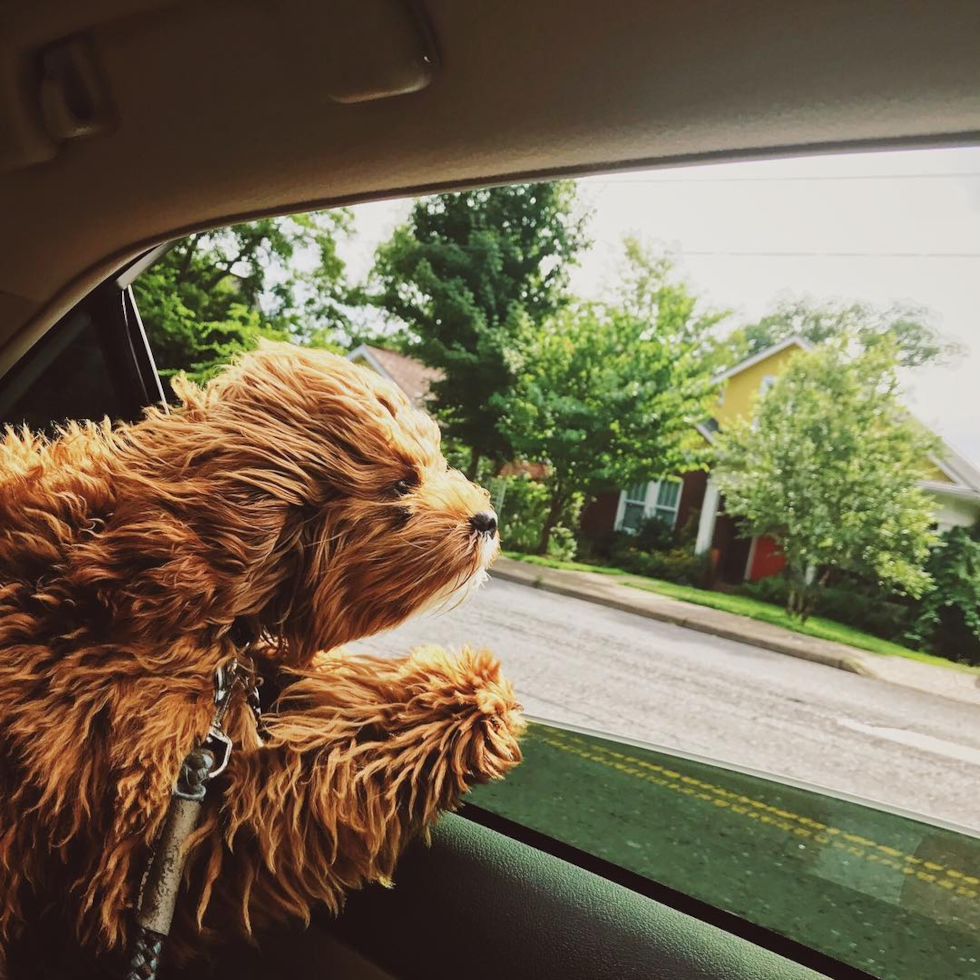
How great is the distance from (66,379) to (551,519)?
4.82 feet

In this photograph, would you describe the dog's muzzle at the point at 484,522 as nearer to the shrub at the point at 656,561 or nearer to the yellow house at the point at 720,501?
the yellow house at the point at 720,501

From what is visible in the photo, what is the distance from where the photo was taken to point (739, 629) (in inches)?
78.4

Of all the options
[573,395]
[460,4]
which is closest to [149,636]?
[460,4]

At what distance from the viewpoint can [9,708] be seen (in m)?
0.90

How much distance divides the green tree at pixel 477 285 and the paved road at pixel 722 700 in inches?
22.8

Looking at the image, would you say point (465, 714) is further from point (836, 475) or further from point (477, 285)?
point (477, 285)

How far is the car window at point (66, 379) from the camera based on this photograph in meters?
2.22

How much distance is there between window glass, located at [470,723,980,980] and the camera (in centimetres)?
128

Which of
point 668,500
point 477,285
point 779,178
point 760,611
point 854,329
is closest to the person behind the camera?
point 779,178

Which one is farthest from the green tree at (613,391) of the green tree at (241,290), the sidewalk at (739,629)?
the green tree at (241,290)

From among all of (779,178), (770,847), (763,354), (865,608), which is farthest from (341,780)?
(763,354)

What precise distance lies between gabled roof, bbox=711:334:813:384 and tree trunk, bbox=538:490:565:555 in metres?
0.56

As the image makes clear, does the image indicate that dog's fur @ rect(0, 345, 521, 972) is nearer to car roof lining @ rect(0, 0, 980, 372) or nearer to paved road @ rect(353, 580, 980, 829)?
paved road @ rect(353, 580, 980, 829)

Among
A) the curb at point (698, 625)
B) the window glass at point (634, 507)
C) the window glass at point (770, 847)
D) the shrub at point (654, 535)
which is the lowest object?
the window glass at point (770, 847)
